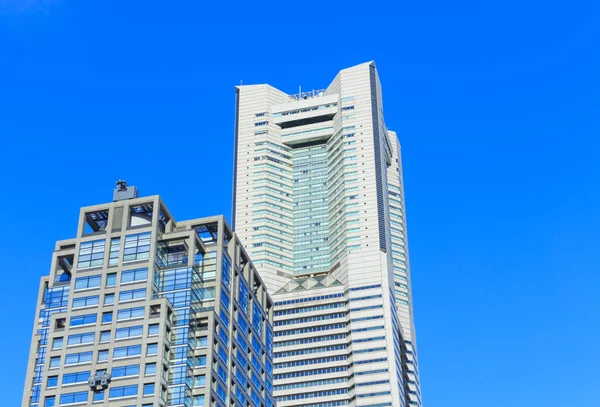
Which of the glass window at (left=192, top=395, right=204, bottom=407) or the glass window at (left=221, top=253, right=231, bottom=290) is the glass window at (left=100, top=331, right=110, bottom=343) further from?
the glass window at (left=221, top=253, right=231, bottom=290)

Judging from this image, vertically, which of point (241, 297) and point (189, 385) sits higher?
point (241, 297)

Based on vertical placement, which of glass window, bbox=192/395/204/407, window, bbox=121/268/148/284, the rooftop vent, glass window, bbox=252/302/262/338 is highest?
the rooftop vent

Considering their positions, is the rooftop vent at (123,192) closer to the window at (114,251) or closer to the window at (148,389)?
the window at (114,251)

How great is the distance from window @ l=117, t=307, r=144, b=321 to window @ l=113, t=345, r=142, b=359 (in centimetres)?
462

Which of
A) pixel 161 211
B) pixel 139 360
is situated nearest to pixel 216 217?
pixel 161 211

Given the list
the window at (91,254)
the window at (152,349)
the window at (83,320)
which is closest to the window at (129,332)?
the window at (152,349)

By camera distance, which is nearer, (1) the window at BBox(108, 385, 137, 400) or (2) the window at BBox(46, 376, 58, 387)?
(1) the window at BBox(108, 385, 137, 400)

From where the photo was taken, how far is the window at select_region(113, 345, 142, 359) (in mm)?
135750

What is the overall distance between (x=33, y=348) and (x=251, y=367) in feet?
109

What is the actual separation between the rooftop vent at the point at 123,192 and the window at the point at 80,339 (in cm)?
2523

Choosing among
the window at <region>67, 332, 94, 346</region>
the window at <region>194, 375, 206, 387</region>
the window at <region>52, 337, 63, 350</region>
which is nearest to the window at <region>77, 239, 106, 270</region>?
the window at <region>67, 332, 94, 346</region>

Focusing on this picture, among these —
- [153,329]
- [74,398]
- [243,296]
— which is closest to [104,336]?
[153,329]

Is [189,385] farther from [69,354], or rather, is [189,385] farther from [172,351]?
[69,354]

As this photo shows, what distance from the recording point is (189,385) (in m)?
136
